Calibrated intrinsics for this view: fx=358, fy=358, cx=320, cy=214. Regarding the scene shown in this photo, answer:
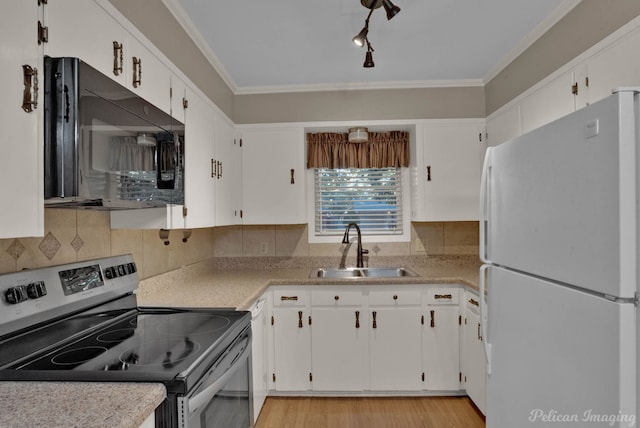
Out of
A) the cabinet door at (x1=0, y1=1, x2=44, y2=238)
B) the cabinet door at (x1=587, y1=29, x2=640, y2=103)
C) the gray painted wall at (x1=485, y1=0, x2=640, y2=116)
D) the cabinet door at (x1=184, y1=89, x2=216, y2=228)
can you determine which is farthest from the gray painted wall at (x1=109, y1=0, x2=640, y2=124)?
the cabinet door at (x1=0, y1=1, x2=44, y2=238)

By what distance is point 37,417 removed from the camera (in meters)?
0.76

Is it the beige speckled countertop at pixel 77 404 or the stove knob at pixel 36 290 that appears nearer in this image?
the beige speckled countertop at pixel 77 404

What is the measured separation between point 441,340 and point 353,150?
1.73m

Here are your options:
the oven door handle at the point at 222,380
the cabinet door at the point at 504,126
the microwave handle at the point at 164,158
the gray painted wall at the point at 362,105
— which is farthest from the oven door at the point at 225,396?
the cabinet door at the point at 504,126

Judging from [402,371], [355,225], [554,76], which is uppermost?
[554,76]

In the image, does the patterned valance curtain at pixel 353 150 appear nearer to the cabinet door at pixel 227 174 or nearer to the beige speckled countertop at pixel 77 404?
the cabinet door at pixel 227 174

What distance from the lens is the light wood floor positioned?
7.63 ft

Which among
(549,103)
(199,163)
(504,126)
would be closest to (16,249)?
(199,163)

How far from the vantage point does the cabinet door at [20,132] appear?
84 cm

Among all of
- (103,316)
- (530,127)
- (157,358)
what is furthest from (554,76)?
(103,316)

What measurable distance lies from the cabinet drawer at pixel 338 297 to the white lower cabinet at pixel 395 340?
103mm

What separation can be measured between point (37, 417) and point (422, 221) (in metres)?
2.66

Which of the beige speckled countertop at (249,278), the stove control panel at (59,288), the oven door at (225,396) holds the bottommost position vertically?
the oven door at (225,396)

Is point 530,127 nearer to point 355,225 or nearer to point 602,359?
point 355,225
